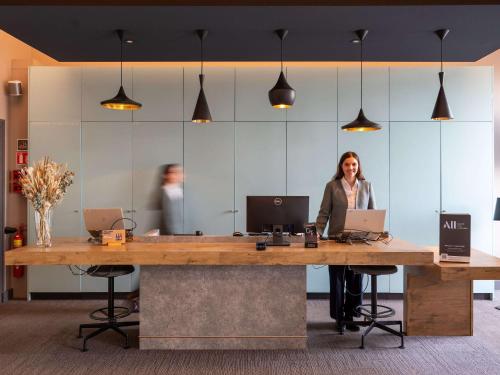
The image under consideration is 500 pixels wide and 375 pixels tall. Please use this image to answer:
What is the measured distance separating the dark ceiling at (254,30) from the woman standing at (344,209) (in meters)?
1.26

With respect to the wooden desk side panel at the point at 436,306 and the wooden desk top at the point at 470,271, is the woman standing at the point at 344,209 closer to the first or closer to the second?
the wooden desk side panel at the point at 436,306

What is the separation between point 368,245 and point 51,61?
17.8ft

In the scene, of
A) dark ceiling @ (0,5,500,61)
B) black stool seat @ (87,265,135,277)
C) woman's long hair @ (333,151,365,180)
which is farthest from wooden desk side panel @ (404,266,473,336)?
black stool seat @ (87,265,135,277)

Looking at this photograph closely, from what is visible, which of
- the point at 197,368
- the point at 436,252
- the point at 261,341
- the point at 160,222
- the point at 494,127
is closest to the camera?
the point at 197,368

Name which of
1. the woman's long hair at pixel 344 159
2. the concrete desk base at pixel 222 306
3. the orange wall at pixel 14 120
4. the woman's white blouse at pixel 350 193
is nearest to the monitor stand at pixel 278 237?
the concrete desk base at pixel 222 306

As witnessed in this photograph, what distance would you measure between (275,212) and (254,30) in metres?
1.76

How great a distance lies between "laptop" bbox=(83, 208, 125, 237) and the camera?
4.43 metres

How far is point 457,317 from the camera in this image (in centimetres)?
455

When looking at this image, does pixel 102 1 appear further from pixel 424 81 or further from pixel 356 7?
pixel 424 81

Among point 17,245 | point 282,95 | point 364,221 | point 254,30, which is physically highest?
point 254,30

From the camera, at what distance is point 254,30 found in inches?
180

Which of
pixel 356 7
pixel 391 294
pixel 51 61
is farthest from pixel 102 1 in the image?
pixel 391 294

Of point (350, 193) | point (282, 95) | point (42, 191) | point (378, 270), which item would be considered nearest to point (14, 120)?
point (42, 191)

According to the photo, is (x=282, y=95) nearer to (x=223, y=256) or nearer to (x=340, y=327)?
(x=223, y=256)
